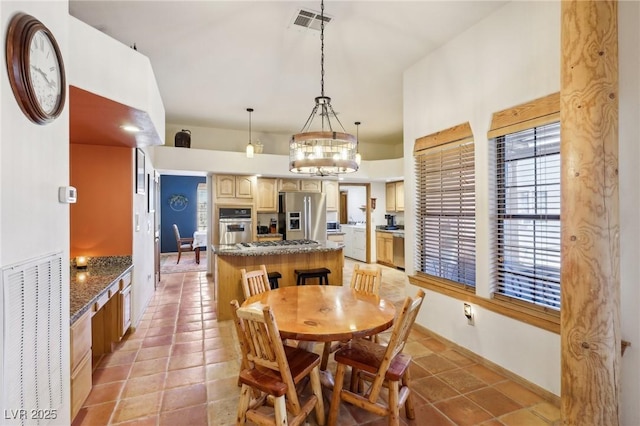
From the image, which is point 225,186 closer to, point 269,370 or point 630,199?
point 269,370

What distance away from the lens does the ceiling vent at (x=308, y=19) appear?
255 centimetres

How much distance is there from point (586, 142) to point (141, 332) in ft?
13.9

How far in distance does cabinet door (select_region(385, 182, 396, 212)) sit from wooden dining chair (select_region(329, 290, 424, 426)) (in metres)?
5.63

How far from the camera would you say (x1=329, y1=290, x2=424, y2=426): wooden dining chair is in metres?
1.76

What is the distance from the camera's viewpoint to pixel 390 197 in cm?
762

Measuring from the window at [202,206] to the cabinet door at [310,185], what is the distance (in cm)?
472

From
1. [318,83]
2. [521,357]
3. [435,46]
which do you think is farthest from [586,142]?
[318,83]

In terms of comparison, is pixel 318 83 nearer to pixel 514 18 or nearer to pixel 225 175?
pixel 514 18

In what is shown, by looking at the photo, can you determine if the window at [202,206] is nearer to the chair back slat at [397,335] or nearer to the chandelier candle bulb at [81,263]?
the chandelier candle bulb at [81,263]

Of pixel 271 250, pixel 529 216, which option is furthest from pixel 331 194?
pixel 529 216

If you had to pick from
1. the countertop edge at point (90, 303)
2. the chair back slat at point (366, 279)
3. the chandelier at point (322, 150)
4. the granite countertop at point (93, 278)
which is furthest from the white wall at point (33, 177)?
the chair back slat at point (366, 279)

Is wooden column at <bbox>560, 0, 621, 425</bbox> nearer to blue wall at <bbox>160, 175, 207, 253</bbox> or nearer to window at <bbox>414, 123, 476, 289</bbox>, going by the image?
window at <bbox>414, 123, 476, 289</bbox>

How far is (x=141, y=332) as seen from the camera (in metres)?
3.48

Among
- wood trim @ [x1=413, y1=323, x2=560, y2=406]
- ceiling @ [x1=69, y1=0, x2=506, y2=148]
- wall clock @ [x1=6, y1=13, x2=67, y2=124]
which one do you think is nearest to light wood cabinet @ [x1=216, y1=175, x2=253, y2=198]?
ceiling @ [x1=69, y1=0, x2=506, y2=148]
